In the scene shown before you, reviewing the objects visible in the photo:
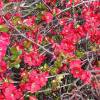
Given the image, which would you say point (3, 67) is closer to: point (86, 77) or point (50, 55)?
point (50, 55)

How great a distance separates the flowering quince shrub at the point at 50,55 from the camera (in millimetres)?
2354

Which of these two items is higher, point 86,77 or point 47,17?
point 47,17

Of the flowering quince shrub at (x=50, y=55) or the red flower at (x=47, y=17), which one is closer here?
the flowering quince shrub at (x=50, y=55)

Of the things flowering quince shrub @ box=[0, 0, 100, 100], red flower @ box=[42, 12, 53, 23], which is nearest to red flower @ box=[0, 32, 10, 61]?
flowering quince shrub @ box=[0, 0, 100, 100]

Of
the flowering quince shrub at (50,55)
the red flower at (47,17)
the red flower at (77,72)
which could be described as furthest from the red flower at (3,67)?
the red flower at (47,17)

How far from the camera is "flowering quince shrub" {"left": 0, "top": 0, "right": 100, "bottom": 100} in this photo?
7.72 feet

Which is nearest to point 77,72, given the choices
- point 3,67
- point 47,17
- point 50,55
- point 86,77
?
point 86,77

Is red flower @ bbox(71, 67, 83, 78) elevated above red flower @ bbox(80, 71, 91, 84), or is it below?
above

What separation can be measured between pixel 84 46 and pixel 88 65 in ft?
0.82

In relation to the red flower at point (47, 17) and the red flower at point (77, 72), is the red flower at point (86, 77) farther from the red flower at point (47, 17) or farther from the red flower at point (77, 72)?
the red flower at point (47, 17)

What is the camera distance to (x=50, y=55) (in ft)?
8.69

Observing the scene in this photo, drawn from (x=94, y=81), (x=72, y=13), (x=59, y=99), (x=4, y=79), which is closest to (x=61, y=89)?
(x=59, y=99)

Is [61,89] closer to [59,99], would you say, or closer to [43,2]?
[59,99]

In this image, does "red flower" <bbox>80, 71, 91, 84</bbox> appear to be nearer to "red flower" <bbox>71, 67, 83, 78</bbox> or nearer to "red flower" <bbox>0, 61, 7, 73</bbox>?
"red flower" <bbox>71, 67, 83, 78</bbox>
